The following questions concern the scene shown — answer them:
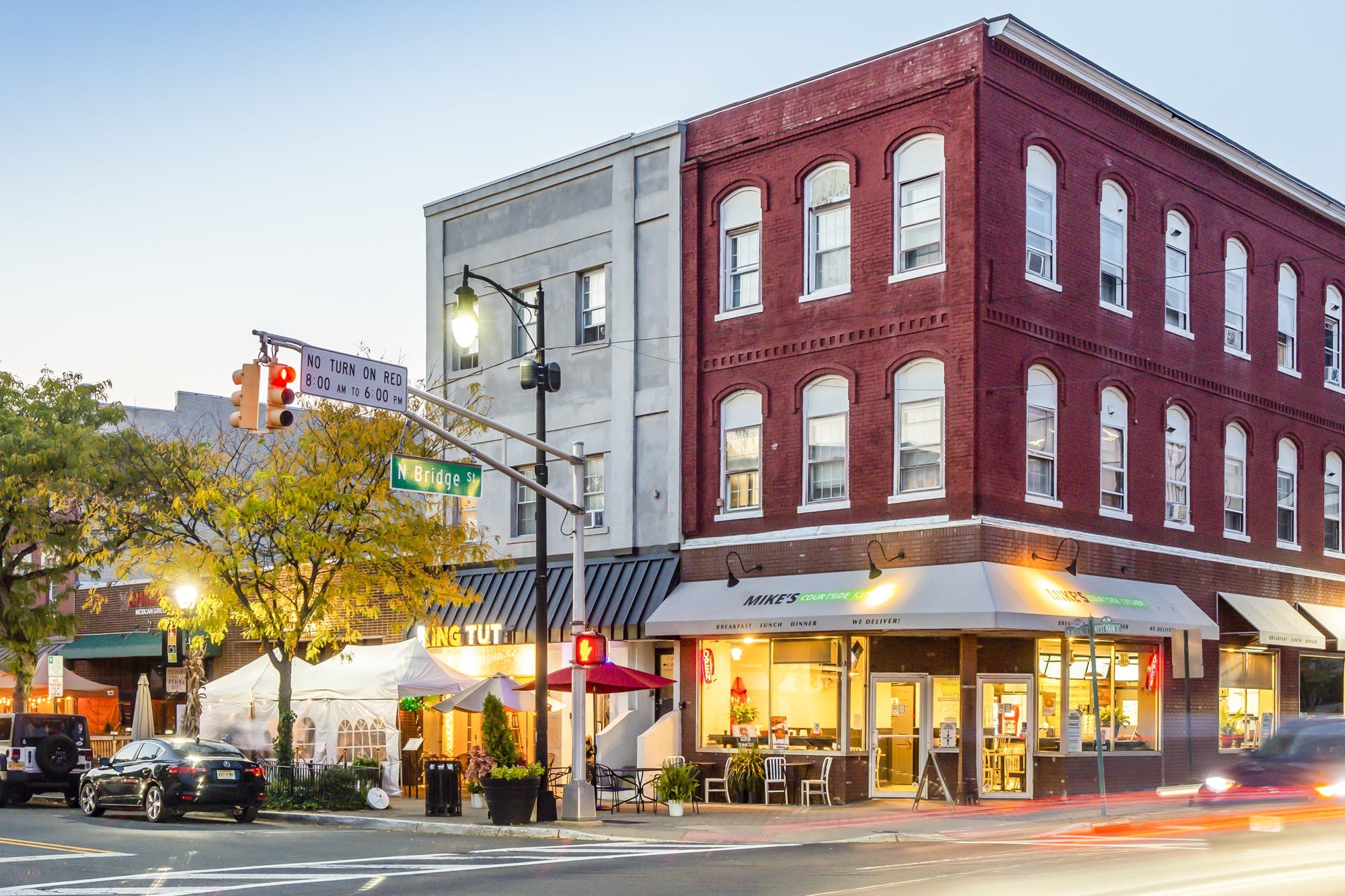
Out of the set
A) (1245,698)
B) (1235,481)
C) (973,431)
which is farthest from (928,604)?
(1235,481)

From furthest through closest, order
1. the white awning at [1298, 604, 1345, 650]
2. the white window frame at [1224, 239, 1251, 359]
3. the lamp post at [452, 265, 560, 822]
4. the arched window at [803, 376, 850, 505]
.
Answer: the white awning at [1298, 604, 1345, 650]
the white window frame at [1224, 239, 1251, 359]
the arched window at [803, 376, 850, 505]
the lamp post at [452, 265, 560, 822]

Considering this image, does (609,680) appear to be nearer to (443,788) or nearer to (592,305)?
(443,788)

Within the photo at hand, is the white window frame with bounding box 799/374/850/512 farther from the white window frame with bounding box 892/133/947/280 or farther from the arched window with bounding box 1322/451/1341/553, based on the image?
the arched window with bounding box 1322/451/1341/553

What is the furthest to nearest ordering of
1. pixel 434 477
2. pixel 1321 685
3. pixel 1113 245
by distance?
pixel 1321 685
pixel 1113 245
pixel 434 477

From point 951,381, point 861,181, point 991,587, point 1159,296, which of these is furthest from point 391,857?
point 1159,296

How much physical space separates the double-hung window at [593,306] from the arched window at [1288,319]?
14089 mm

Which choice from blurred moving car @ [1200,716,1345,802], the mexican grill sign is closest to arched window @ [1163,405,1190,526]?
blurred moving car @ [1200,716,1345,802]

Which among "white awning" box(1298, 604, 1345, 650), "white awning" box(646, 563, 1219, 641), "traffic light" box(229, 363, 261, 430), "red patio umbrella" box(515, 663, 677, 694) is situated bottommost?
"red patio umbrella" box(515, 663, 677, 694)

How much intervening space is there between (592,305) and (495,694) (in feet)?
29.2

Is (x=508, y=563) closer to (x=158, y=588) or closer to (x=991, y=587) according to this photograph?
(x=158, y=588)

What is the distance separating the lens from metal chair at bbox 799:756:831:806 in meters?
26.5

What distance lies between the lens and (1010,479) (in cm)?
2611

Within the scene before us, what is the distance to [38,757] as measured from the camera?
97.5 ft

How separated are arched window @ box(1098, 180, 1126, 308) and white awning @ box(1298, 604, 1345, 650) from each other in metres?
8.27
